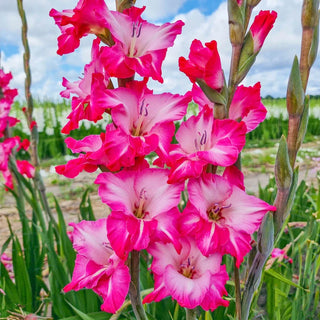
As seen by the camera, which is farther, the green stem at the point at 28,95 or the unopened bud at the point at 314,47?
the green stem at the point at 28,95

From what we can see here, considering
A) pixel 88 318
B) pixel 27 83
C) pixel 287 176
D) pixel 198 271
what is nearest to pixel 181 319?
pixel 88 318

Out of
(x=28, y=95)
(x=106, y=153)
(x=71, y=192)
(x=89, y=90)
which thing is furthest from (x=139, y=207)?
(x=71, y=192)

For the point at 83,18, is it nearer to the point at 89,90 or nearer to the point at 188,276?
the point at 89,90

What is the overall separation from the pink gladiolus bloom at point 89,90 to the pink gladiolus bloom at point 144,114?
0.07 feet

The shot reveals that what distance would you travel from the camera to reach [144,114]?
2.09ft

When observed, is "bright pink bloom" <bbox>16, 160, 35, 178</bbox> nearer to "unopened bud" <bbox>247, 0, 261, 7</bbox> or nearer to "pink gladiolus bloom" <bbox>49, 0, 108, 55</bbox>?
"pink gladiolus bloom" <bbox>49, 0, 108, 55</bbox>

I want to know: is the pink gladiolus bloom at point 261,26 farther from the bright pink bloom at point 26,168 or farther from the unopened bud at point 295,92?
the bright pink bloom at point 26,168

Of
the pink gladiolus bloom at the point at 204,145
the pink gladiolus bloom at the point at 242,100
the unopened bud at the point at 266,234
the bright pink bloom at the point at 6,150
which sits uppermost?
the pink gladiolus bloom at the point at 242,100

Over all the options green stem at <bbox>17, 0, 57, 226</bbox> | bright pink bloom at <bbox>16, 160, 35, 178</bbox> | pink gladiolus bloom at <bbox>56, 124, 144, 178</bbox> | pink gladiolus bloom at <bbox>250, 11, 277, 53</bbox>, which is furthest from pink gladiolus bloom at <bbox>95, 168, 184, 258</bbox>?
bright pink bloom at <bbox>16, 160, 35, 178</bbox>

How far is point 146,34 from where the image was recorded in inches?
25.4

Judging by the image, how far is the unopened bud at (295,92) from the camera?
61 cm

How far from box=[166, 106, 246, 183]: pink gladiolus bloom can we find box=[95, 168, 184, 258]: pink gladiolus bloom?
0.12 feet

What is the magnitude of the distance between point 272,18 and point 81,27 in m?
0.29

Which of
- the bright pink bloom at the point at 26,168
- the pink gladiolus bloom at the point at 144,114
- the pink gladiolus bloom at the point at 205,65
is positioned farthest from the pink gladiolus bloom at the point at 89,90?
the bright pink bloom at the point at 26,168
